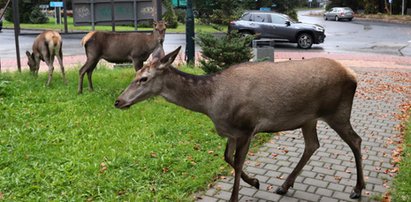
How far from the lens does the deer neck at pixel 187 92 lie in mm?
4828

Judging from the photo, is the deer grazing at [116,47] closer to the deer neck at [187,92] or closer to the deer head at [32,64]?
the deer head at [32,64]

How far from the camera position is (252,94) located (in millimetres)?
4762

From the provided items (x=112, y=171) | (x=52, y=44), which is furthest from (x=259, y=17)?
(x=112, y=171)

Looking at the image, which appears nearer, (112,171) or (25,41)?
(112,171)

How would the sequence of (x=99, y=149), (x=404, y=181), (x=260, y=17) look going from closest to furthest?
1. (x=404, y=181)
2. (x=99, y=149)
3. (x=260, y=17)

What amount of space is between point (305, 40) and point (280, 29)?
1.38 metres

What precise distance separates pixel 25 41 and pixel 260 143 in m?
21.1

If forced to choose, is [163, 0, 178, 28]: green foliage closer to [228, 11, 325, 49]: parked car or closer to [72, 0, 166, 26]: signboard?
[228, 11, 325, 49]: parked car

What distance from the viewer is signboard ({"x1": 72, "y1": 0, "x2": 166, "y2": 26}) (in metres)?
12.9

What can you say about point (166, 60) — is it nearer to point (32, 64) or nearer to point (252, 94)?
point (252, 94)

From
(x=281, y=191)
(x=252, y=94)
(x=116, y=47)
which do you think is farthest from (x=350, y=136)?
(x=116, y=47)

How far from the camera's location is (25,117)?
7934mm

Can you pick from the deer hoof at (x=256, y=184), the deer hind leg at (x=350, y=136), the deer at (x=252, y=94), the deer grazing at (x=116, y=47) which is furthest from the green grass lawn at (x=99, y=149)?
the deer hind leg at (x=350, y=136)

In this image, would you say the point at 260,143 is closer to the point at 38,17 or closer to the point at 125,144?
the point at 125,144
